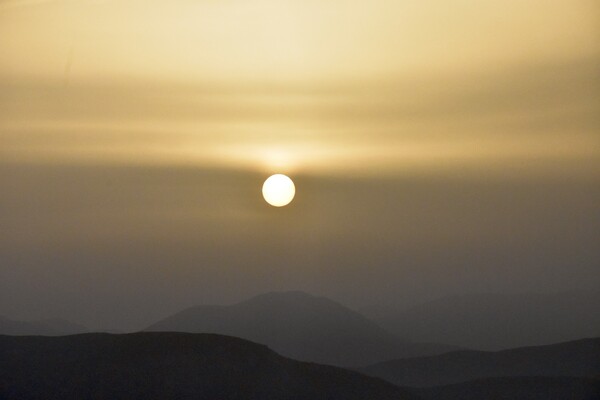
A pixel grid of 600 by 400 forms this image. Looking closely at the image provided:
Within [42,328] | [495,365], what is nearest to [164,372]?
[42,328]

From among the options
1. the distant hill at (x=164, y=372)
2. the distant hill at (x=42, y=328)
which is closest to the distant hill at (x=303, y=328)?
the distant hill at (x=164, y=372)

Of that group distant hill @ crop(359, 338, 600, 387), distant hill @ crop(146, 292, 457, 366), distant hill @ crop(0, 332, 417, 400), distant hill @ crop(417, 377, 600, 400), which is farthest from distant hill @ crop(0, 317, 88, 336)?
distant hill @ crop(417, 377, 600, 400)

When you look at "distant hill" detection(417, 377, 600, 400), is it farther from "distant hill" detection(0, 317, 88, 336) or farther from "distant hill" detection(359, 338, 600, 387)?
"distant hill" detection(0, 317, 88, 336)

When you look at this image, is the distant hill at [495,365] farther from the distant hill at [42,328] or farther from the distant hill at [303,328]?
the distant hill at [42,328]

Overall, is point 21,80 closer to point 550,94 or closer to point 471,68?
point 471,68

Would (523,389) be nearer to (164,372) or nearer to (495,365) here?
(495,365)

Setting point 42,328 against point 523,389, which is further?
point 42,328

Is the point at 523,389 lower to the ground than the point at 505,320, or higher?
lower
